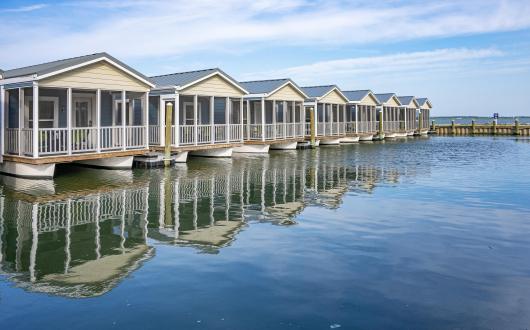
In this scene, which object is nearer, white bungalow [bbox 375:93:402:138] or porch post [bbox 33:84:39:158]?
porch post [bbox 33:84:39:158]

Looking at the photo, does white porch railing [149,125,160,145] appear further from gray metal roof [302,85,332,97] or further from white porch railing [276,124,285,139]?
gray metal roof [302,85,332,97]

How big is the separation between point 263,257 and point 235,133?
1885 centimetres

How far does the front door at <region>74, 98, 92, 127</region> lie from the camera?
20.4 meters

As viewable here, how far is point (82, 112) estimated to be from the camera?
2084 cm

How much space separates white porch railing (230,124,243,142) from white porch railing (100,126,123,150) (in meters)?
7.38

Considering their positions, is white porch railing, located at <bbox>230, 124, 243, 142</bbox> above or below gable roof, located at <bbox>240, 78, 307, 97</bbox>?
below

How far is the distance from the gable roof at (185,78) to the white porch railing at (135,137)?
2.94 meters

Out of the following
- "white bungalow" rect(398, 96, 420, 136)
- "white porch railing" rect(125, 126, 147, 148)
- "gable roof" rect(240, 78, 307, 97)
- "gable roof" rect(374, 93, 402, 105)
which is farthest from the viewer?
"white bungalow" rect(398, 96, 420, 136)

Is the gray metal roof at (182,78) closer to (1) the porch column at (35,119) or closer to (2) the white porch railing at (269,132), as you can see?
(2) the white porch railing at (269,132)

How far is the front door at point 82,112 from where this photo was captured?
802 inches

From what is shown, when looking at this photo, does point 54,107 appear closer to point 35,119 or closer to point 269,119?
point 35,119

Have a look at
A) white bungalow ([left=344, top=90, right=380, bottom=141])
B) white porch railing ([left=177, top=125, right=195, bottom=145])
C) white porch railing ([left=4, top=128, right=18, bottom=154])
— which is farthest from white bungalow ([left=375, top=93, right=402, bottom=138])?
white porch railing ([left=4, top=128, right=18, bottom=154])

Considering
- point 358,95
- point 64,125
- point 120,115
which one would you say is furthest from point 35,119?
point 358,95

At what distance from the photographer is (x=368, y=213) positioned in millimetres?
10922
